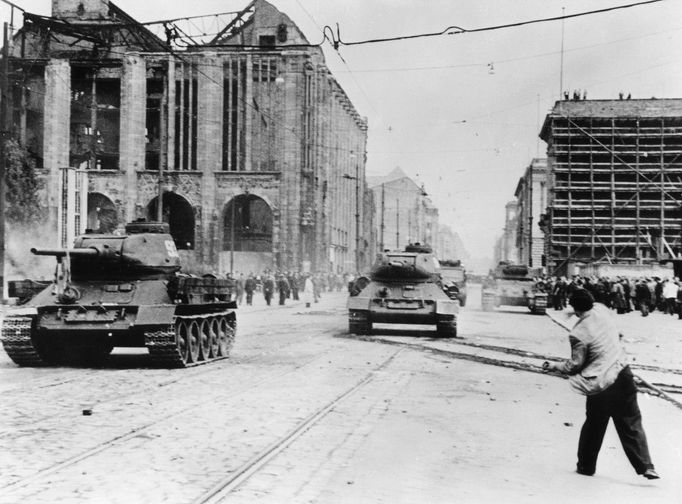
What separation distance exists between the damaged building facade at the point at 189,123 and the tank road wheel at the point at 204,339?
36.3 metres

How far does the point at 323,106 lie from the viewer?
58.2 meters

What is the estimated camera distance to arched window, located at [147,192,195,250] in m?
55.3

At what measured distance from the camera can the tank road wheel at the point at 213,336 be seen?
15273 millimetres

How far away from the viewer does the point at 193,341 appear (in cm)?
1452

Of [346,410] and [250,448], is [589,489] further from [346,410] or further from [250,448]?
[346,410]

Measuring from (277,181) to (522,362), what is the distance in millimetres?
38921

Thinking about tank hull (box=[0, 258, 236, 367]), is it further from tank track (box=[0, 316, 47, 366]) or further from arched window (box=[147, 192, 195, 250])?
arched window (box=[147, 192, 195, 250])

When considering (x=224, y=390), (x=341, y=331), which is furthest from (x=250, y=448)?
(x=341, y=331)

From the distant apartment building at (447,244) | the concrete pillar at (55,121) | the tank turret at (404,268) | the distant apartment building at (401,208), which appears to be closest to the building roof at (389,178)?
the distant apartment building at (401,208)

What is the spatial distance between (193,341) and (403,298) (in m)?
7.31

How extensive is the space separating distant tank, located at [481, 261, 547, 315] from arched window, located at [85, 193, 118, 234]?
25.9 meters

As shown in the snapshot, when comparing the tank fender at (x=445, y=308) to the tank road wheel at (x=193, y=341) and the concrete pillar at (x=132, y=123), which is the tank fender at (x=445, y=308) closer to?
the tank road wheel at (x=193, y=341)

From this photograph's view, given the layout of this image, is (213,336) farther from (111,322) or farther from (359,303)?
(359,303)

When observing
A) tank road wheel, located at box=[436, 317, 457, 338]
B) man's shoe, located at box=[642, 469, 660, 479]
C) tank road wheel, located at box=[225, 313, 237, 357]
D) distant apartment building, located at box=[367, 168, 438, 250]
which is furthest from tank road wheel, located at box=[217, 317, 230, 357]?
distant apartment building, located at box=[367, 168, 438, 250]
